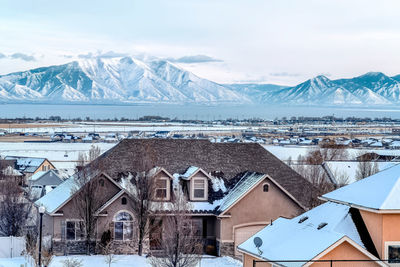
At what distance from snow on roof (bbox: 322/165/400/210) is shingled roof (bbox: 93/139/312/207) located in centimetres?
1216

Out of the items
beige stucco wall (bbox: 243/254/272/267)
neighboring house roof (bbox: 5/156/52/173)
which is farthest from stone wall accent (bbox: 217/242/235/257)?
neighboring house roof (bbox: 5/156/52/173)

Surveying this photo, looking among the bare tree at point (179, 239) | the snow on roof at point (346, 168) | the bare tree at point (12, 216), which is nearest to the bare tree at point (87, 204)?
the bare tree at point (179, 239)

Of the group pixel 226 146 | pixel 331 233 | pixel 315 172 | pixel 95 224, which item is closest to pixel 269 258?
pixel 331 233

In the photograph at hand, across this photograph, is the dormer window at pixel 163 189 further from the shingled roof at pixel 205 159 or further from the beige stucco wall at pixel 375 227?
the beige stucco wall at pixel 375 227

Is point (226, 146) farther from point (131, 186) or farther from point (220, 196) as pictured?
point (131, 186)

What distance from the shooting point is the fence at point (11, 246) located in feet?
102

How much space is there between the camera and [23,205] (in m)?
38.1

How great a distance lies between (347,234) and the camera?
1980 centimetres

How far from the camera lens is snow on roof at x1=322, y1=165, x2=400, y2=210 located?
19.4 m

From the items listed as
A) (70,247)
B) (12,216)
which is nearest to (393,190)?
(70,247)

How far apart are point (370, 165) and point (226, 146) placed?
18.8 m

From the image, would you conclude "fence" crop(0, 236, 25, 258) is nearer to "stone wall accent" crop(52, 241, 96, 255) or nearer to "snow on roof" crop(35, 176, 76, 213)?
"stone wall accent" crop(52, 241, 96, 255)

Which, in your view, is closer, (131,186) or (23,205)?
(131,186)

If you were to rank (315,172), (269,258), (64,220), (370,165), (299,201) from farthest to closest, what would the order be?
(370,165) → (315,172) → (299,201) → (64,220) → (269,258)
